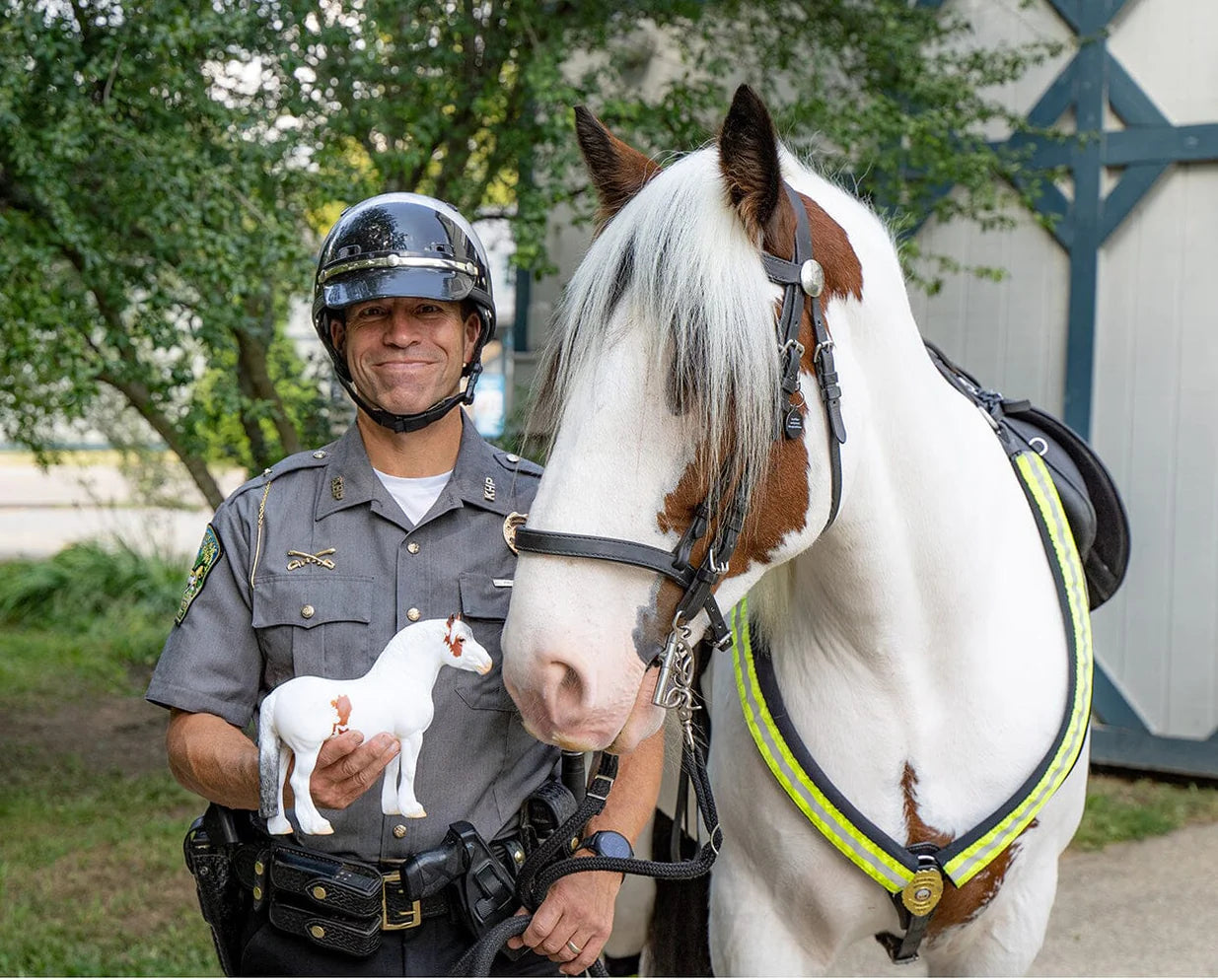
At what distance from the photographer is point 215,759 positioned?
5.90 feet

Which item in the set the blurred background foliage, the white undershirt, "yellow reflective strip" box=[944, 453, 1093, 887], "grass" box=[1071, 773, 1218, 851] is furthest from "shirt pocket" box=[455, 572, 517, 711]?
"grass" box=[1071, 773, 1218, 851]

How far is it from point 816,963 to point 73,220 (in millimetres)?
3410

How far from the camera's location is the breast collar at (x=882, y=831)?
7.00 feet

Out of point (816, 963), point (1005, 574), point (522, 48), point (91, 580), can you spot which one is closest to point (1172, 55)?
point (522, 48)

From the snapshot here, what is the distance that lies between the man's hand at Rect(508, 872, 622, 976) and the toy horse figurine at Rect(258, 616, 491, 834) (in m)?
0.34

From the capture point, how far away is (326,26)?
464 cm

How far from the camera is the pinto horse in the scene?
159cm

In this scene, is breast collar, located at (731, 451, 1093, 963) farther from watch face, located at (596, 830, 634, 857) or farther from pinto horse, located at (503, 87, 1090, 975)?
watch face, located at (596, 830, 634, 857)

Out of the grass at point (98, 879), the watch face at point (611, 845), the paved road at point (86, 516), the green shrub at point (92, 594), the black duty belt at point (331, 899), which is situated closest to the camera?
the black duty belt at point (331, 899)

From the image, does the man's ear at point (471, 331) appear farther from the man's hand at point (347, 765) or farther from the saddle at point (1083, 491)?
the saddle at point (1083, 491)

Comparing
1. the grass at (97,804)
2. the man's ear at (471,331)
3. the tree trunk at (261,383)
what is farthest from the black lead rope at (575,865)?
the tree trunk at (261,383)

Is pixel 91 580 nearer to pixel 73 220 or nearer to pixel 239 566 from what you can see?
pixel 73 220

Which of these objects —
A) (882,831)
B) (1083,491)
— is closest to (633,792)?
(882,831)

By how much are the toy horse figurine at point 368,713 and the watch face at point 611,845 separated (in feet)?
1.13
